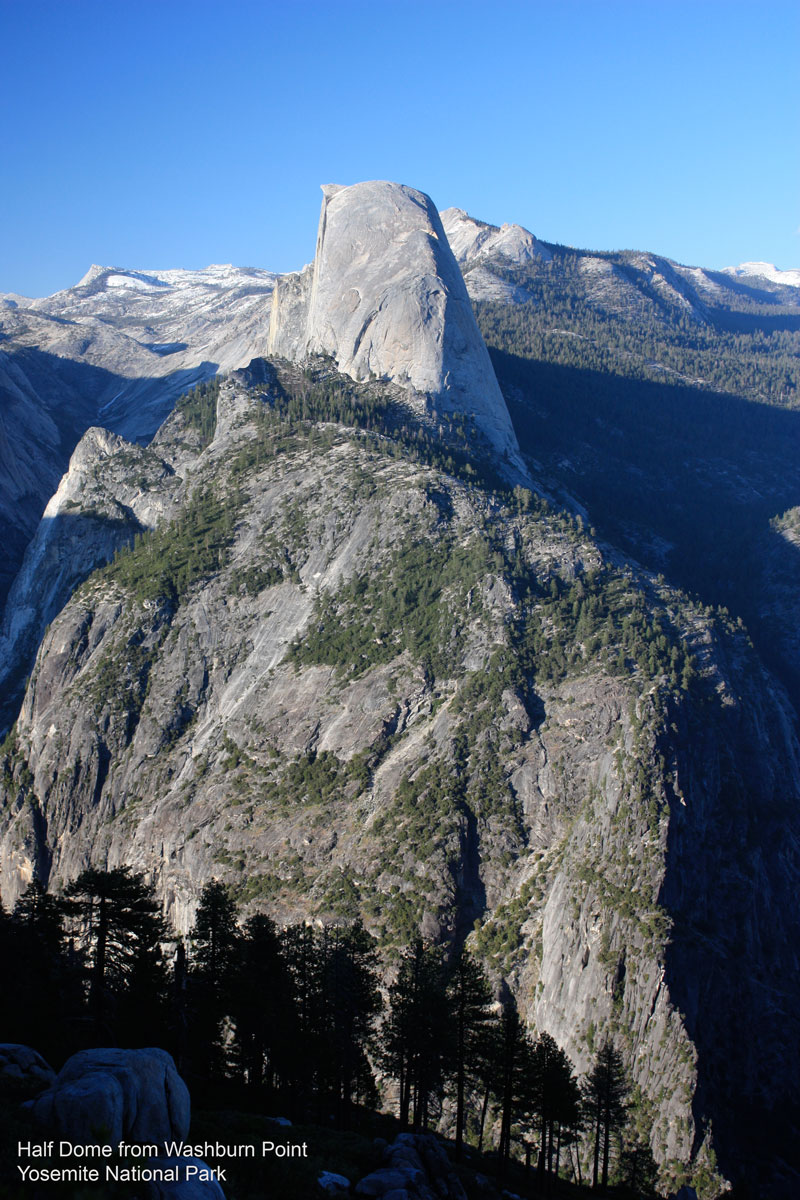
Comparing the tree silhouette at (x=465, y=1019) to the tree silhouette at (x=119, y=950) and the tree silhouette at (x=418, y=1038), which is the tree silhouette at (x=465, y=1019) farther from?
the tree silhouette at (x=119, y=950)

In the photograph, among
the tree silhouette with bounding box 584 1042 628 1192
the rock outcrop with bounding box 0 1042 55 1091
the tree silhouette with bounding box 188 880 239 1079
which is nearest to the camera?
the rock outcrop with bounding box 0 1042 55 1091

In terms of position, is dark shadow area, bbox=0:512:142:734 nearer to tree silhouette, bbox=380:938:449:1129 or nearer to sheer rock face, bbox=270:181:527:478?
sheer rock face, bbox=270:181:527:478

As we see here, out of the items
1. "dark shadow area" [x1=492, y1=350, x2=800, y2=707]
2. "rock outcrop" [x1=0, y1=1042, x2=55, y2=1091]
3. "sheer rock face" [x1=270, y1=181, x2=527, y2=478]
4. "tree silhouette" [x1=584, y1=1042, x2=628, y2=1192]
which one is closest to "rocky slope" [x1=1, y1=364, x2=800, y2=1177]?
"tree silhouette" [x1=584, y1=1042, x2=628, y2=1192]

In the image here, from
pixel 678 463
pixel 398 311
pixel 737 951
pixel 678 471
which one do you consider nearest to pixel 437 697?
pixel 737 951

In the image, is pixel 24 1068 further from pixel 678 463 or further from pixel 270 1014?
pixel 678 463

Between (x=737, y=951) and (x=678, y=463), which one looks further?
(x=678, y=463)

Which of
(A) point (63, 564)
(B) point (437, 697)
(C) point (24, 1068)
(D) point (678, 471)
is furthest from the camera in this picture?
(D) point (678, 471)

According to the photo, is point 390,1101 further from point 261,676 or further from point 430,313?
point 430,313
